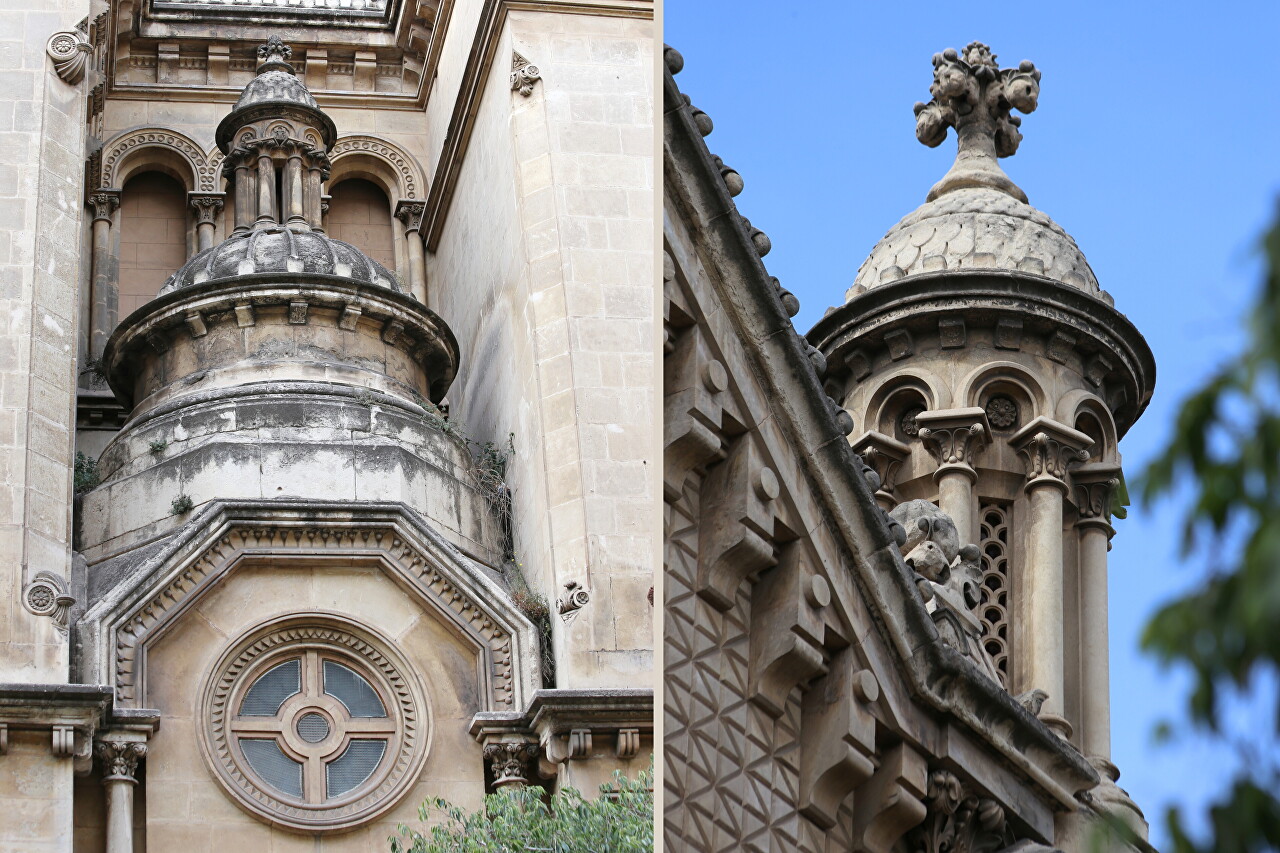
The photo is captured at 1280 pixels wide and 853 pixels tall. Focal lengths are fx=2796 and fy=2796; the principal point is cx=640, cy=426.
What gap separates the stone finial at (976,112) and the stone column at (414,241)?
1151cm

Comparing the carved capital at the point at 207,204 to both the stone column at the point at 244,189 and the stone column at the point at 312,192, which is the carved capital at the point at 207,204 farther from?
the stone column at the point at 312,192

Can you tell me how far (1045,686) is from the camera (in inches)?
567

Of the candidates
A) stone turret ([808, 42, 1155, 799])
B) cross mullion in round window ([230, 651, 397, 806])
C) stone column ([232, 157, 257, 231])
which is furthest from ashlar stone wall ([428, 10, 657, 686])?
stone turret ([808, 42, 1155, 799])

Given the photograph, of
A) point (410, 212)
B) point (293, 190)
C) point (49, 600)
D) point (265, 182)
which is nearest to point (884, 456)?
point (49, 600)

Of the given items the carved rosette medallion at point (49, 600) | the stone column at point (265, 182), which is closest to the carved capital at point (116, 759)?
the carved rosette medallion at point (49, 600)

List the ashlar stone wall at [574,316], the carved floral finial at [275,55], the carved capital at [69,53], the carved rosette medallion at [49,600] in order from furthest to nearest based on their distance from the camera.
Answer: the carved floral finial at [275,55]
the carved capital at [69,53]
the ashlar stone wall at [574,316]
the carved rosette medallion at [49,600]

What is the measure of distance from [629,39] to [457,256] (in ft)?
10.8

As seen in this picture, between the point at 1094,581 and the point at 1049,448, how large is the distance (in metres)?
0.81

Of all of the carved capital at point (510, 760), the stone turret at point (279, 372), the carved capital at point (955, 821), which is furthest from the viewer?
the stone turret at point (279, 372)

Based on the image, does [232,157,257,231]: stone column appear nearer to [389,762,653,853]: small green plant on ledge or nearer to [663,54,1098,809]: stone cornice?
[389,762,653,853]: small green plant on ledge

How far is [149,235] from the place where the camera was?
2831cm

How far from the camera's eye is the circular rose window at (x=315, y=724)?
2048 centimetres

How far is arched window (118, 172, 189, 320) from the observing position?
27828mm

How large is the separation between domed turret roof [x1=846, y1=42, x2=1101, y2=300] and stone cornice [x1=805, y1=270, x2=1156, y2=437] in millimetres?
98
